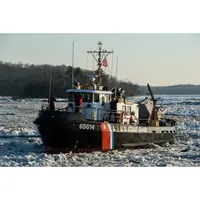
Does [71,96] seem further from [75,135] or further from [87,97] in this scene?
[75,135]

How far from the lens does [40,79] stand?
16.4 m

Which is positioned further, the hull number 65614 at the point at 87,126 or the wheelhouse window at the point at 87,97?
the wheelhouse window at the point at 87,97

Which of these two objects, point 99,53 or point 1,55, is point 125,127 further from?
point 1,55

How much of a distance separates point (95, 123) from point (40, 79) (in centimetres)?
278

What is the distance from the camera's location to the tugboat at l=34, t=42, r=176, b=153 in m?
14.3

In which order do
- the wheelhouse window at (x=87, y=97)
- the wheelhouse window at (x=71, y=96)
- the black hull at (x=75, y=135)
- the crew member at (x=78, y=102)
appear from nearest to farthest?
the black hull at (x=75, y=135) → the crew member at (x=78, y=102) → the wheelhouse window at (x=87, y=97) → the wheelhouse window at (x=71, y=96)

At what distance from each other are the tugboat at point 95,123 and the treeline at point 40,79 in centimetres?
42

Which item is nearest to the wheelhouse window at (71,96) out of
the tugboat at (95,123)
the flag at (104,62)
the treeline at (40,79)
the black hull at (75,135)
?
the tugboat at (95,123)

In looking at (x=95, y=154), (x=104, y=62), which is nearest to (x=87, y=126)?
(x=95, y=154)

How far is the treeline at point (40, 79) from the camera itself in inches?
618

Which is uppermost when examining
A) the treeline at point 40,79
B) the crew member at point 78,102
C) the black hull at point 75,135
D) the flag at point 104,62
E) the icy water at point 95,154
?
the flag at point 104,62

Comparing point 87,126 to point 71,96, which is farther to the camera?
point 71,96

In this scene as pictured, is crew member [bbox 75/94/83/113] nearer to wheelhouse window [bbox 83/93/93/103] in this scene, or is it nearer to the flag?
wheelhouse window [bbox 83/93/93/103]

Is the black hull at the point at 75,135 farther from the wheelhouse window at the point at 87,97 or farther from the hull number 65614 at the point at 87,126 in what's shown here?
the wheelhouse window at the point at 87,97
